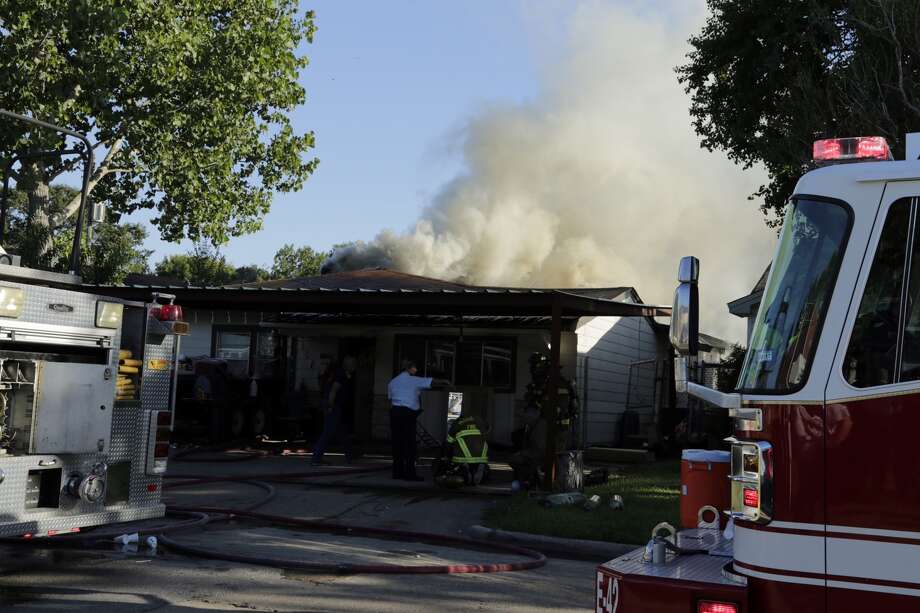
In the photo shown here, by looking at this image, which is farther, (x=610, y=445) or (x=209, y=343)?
(x=209, y=343)

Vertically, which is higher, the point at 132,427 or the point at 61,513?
the point at 132,427

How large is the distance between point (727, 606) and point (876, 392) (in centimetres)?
84

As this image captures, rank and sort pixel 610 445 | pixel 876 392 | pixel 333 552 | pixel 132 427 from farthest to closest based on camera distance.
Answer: pixel 610 445, pixel 333 552, pixel 132 427, pixel 876 392

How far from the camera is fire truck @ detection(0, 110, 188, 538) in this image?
20.1 ft

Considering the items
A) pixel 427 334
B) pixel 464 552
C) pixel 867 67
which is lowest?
pixel 464 552

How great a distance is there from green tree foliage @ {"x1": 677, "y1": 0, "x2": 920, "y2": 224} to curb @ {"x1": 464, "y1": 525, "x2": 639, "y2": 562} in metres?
7.53

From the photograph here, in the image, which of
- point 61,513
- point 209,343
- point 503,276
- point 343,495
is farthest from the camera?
point 503,276

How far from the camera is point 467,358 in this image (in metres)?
19.9

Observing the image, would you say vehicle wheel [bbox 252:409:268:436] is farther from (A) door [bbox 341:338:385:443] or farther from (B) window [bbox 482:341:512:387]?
(B) window [bbox 482:341:512:387]

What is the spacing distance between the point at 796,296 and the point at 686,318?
1.31 feet

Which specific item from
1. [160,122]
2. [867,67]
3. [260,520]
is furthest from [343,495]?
[160,122]

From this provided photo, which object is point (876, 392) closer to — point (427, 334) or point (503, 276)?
point (427, 334)

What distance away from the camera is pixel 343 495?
12.0m

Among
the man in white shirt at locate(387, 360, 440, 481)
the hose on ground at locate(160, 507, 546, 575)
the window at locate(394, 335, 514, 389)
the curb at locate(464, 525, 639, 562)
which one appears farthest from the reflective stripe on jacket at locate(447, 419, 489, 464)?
the window at locate(394, 335, 514, 389)
